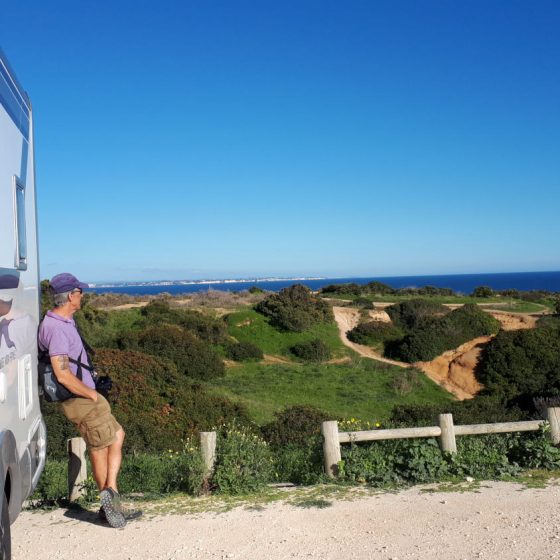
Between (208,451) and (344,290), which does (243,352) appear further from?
(344,290)

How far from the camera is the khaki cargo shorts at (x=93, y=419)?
562 centimetres

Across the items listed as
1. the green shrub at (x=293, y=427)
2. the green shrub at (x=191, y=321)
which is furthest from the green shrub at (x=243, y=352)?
the green shrub at (x=293, y=427)

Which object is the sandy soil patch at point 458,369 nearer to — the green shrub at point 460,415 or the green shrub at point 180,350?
the green shrub at point 180,350

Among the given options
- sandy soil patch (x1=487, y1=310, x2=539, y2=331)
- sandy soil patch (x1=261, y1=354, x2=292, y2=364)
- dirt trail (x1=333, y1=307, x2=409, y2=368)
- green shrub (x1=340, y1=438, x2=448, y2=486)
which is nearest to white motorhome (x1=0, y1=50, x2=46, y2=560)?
green shrub (x1=340, y1=438, x2=448, y2=486)

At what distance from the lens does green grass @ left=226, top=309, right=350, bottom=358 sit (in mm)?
33531

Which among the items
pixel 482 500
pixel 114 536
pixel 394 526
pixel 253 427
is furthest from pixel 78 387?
pixel 253 427

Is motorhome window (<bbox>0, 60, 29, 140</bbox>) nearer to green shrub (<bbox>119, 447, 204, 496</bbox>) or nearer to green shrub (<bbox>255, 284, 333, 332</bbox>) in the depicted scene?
green shrub (<bbox>119, 447, 204, 496</bbox>)

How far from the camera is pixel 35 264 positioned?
17.6 ft

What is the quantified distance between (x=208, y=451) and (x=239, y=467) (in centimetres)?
40

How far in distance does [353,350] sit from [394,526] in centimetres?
2813

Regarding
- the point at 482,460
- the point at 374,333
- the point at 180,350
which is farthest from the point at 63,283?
the point at 374,333

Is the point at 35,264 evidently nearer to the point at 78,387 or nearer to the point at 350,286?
the point at 78,387

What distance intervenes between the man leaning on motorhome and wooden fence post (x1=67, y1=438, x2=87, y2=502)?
100cm

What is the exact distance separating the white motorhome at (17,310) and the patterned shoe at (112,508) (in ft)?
2.56
